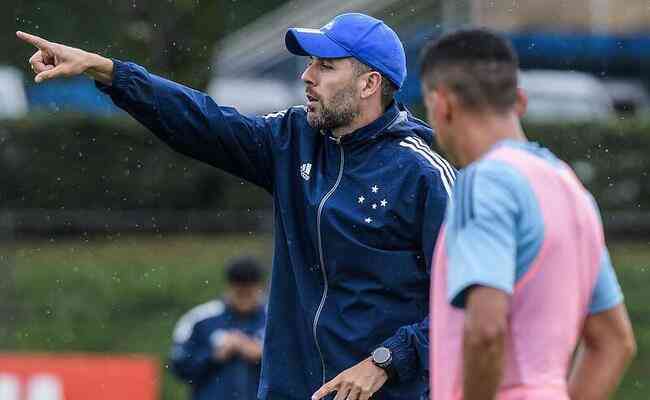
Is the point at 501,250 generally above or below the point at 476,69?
below

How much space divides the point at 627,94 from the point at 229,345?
46.4 feet

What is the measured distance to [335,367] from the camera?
5359 millimetres

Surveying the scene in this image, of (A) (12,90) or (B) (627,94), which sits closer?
(A) (12,90)

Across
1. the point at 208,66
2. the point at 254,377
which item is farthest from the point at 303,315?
the point at 208,66

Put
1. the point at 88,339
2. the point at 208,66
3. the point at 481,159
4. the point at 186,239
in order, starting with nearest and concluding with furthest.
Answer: the point at 481,159 < the point at 88,339 < the point at 186,239 < the point at 208,66

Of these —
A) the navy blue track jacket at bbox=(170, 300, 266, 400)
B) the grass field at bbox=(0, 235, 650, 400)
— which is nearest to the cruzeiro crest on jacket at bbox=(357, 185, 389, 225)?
the navy blue track jacket at bbox=(170, 300, 266, 400)

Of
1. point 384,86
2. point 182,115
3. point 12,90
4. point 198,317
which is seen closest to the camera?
point 182,115

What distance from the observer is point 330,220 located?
17.5 ft

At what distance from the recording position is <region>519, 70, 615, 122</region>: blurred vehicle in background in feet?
64.1

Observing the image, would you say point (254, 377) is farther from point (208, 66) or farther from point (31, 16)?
point (31, 16)

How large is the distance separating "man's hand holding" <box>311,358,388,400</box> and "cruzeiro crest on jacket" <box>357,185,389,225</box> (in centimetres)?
49

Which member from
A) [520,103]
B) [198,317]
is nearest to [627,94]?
[198,317]

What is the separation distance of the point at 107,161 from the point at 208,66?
1.77m

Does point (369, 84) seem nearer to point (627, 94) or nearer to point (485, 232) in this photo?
point (485, 232)
